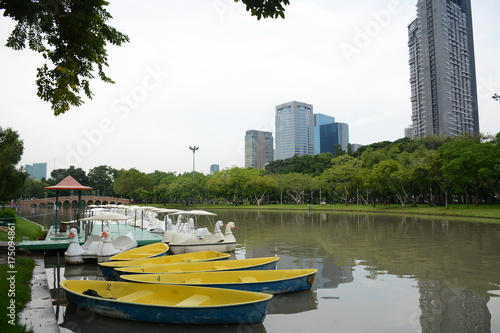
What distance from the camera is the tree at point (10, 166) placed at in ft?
75.2

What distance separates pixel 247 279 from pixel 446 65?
83.8m

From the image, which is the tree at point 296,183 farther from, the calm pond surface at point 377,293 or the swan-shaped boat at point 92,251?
the swan-shaped boat at point 92,251

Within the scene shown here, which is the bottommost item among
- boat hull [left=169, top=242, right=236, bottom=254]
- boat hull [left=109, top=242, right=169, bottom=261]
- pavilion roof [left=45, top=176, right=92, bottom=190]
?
boat hull [left=169, top=242, right=236, bottom=254]

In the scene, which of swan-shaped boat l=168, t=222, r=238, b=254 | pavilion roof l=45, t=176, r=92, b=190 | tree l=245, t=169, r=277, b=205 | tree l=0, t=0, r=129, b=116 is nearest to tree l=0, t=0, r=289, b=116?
tree l=0, t=0, r=129, b=116

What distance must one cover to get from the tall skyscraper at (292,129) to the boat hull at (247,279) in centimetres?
7429

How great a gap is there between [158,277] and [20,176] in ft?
72.6

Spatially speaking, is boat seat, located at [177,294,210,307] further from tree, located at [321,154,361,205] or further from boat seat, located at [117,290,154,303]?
tree, located at [321,154,361,205]

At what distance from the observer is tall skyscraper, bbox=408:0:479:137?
74938mm

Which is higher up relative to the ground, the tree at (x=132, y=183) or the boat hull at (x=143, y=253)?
the tree at (x=132, y=183)

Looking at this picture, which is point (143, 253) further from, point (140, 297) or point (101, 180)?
point (101, 180)

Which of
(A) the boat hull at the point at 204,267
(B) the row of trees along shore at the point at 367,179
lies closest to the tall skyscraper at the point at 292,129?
(B) the row of trees along shore at the point at 367,179

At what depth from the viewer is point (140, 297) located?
281 inches

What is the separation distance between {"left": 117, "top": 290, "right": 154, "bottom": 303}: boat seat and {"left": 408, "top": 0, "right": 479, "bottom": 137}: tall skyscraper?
8250 cm

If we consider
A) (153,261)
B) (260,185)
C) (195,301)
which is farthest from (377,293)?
(260,185)
